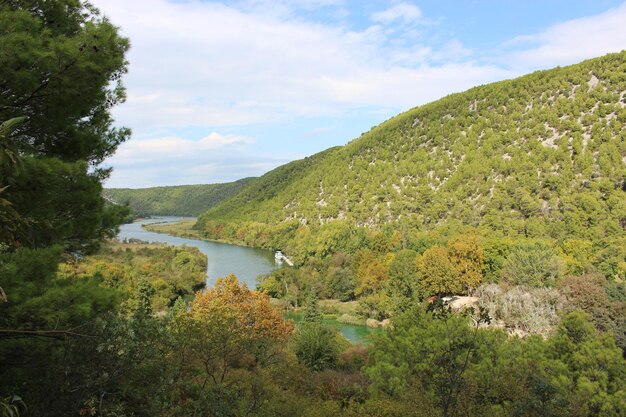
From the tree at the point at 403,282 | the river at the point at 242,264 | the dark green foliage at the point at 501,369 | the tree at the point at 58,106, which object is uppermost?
the tree at the point at 58,106

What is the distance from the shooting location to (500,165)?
77438 millimetres

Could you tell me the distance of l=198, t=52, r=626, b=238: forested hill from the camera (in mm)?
62375

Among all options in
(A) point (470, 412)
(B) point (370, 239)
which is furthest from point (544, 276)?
(A) point (470, 412)

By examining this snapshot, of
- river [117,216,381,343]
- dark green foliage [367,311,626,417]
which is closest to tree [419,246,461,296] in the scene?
river [117,216,381,343]

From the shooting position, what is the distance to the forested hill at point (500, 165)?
62.4m

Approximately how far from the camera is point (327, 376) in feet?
56.9

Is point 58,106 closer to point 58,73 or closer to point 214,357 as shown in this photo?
point 58,73

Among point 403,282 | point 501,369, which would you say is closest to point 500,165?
point 403,282

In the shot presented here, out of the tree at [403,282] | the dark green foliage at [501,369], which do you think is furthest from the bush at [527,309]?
the dark green foliage at [501,369]

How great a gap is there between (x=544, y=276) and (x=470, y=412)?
3662 centimetres

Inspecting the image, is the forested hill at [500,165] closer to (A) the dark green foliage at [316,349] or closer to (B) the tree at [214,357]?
(A) the dark green foliage at [316,349]

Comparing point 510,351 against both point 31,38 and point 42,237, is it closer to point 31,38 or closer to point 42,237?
point 42,237

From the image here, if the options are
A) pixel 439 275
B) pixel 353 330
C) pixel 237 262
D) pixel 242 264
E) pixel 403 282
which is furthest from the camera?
pixel 237 262

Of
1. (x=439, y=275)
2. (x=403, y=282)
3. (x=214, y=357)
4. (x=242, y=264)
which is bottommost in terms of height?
(x=242, y=264)
